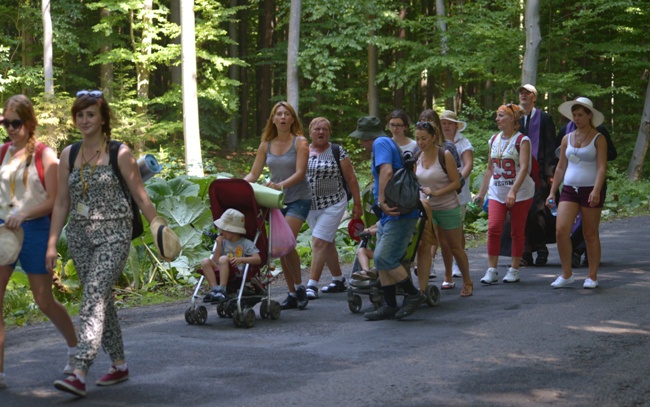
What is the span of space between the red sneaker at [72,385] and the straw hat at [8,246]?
3.06 feet

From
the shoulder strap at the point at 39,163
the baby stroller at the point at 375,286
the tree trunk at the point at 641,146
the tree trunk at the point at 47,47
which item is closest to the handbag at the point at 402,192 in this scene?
the baby stroller at the point at 375,286

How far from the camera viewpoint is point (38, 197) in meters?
6.08

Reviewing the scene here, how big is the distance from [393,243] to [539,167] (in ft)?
12.5

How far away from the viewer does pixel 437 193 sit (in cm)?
900

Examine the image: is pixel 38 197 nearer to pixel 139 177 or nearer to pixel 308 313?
pixel 139 177

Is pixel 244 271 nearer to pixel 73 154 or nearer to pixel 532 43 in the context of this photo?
pixel 73 154

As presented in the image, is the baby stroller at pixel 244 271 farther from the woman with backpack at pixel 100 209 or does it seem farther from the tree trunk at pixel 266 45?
the tree trunk at pixel 266 45

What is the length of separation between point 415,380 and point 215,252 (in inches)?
121

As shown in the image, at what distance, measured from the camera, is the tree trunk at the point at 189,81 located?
22.8 metres

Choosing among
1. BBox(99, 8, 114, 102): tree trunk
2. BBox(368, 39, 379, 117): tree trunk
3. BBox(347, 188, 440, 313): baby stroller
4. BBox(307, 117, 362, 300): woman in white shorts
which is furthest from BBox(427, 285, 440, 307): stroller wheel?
BBox(368, 39, 379, 117): tree trunk

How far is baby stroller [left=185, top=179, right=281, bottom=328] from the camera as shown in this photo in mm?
8362

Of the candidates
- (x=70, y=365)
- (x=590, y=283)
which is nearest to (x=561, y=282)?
(x=590, y=283)

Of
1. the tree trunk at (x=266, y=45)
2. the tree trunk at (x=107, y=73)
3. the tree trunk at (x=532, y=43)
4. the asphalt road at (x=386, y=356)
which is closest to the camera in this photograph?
the asphalt road at (x=386, y=356)

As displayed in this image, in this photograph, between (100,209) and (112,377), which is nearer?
(100,209)
